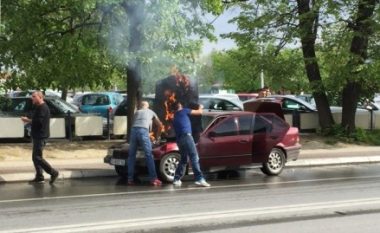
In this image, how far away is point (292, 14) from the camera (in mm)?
21969

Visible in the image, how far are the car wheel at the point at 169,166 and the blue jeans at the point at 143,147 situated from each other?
314mm

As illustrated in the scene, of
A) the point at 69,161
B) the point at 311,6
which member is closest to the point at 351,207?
the point at 69,161

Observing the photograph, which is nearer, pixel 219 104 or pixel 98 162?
pixel 98 162

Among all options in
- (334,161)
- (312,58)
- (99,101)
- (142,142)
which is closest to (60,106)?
(99,101)

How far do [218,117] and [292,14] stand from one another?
9.69 metres

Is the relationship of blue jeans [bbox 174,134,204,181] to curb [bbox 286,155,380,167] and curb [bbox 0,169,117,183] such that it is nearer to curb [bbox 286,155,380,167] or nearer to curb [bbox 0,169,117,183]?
curb [bbox 0,169,117,183]

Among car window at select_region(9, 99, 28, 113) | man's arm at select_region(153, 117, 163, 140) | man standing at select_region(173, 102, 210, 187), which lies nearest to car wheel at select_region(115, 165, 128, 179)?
man's arm at select_region(153, 117, 163, 140)

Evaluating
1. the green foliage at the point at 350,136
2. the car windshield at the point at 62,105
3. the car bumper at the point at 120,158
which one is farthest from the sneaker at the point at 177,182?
the green foliage at the point at 350,136

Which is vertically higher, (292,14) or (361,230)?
(292,14)

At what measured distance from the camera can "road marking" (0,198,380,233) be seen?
25.3 feet

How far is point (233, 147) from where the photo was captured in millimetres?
13406

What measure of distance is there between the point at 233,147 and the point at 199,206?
407 centimetres

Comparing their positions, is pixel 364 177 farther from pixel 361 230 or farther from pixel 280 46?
pixel 280 46

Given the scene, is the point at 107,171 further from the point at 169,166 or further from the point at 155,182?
the point at 155,182
